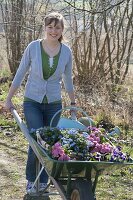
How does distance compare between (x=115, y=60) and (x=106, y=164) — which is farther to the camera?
(x=115, y=60)

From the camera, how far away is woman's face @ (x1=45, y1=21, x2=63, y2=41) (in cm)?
452

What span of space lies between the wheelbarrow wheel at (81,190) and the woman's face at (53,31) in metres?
1.41

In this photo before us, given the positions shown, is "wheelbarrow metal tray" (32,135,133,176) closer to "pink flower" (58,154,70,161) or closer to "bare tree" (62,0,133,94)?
"pink flower" (58,154,70,161)

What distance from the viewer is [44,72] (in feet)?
15.2

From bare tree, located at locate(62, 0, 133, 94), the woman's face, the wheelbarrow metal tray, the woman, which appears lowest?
bare tree, located at locate(62, 0, 133, 94)

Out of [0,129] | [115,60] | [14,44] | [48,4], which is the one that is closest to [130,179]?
[0,129]

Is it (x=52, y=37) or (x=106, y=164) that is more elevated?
(x=52, y=37)

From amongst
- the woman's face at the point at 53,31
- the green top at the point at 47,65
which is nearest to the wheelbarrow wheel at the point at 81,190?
the green top at the point at 47,65

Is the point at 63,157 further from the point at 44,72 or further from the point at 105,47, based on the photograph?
the point at 105,47

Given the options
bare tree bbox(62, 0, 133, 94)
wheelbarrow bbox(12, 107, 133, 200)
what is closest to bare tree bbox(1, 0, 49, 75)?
bare tree bbox(62, 0, 133, 94)

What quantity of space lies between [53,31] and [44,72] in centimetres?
40

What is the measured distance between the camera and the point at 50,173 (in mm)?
3957

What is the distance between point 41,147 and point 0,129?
418 cm

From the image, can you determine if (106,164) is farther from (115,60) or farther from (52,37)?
(115,60)
